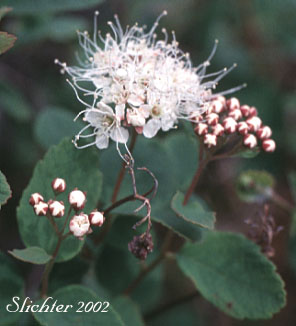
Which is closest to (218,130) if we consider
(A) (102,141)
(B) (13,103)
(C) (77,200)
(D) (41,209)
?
(A) (102,141)

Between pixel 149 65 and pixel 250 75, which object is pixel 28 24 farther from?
pixel 250 75

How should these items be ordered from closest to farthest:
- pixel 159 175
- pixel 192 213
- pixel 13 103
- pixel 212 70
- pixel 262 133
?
pixel 192 213
pixel 262 133
pixel 159 175
pixel 13 103
pixel 212 70

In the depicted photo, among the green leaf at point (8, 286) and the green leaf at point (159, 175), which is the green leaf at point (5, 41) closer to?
the green leaf at point (159, 175)

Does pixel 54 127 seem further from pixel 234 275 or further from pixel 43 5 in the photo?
pixel 234 275

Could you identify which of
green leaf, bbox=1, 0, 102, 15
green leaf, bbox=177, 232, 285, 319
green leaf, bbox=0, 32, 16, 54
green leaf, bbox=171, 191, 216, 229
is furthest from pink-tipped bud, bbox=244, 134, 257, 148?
green leaf, bbox=1, 0, 102, 15

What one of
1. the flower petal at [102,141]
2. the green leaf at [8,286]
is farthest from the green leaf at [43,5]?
the green leaf at [8,286]

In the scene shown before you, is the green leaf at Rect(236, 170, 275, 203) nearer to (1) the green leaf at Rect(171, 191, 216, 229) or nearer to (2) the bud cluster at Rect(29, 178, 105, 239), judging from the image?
(1) the green leaf at Rect(171, 191, 216, 229)
